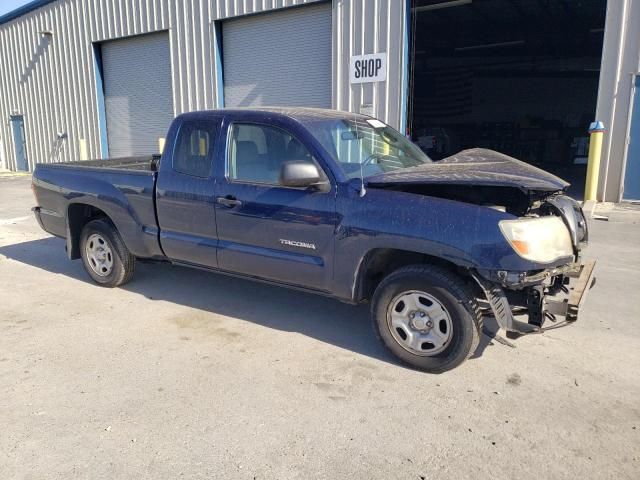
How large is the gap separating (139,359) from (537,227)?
3.06 metres

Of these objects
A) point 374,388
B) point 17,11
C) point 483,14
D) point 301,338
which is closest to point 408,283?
point 374,388

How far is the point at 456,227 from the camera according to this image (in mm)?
3461

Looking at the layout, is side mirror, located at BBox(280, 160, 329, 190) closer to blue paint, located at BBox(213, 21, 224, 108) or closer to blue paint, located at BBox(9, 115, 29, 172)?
blue paint, located at BBox(213, 21, 224, 108)

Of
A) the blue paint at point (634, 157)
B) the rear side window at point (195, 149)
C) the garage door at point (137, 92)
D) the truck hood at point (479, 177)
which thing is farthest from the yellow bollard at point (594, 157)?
the garage door at point (137, 92)

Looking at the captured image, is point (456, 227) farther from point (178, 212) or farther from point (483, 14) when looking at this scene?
point (483, 14)

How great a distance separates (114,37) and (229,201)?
622 inches

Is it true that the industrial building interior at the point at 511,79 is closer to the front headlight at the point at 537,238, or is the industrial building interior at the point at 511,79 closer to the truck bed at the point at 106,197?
the truck bed at the point at 106,197

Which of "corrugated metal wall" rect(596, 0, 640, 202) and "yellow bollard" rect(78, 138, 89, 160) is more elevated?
"corrugated metal wall" rect(596, 0, 640, 202)

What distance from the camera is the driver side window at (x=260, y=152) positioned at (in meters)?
4.31

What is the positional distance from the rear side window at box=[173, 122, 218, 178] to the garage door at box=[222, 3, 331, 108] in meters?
8.92

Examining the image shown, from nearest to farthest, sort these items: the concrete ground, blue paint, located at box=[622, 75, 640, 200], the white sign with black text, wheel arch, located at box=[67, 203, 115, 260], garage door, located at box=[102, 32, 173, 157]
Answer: the concrete ground < wheel arch, located at box=[67, 203, 115, 260] < blue paint, located at box=[622, 75, 640, 200] < the white sign with black text < garage door, located at box=[102, 32, 173, 157]

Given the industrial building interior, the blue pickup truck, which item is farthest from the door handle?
the industrial building interior

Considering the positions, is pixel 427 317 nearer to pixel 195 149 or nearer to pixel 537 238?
pixel 537 238

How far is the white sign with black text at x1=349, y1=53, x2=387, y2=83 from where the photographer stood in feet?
39.6
